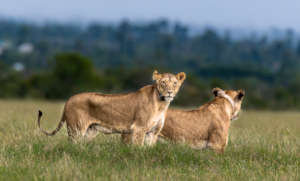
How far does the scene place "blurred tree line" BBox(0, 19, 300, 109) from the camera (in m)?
52.6

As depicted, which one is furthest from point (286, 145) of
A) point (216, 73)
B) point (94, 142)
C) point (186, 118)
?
point (216, 73)

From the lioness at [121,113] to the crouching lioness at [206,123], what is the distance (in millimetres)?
515

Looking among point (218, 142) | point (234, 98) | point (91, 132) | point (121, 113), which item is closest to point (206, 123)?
point (218, 142)

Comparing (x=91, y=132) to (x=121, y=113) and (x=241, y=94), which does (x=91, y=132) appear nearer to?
(x=121, y=113)

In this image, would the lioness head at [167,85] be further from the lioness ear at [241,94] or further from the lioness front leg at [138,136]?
the lioness ear at [241,94]

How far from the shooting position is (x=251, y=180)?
5973 mm

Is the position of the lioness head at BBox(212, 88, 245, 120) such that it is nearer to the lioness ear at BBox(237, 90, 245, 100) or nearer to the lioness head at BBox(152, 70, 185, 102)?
the lioness ear at BBox(237, 90, 245, 100)

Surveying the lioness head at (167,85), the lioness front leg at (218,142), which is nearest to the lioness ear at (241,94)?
the lioness front leg at (218,142)

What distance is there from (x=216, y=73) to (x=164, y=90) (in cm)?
11684

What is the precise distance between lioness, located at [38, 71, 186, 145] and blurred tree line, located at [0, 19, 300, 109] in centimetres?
3839

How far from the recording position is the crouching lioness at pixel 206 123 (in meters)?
7.74

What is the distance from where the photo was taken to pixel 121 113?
742cm

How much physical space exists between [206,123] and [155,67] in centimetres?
6580

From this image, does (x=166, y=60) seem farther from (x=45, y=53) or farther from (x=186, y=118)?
(x=186, y=118)
